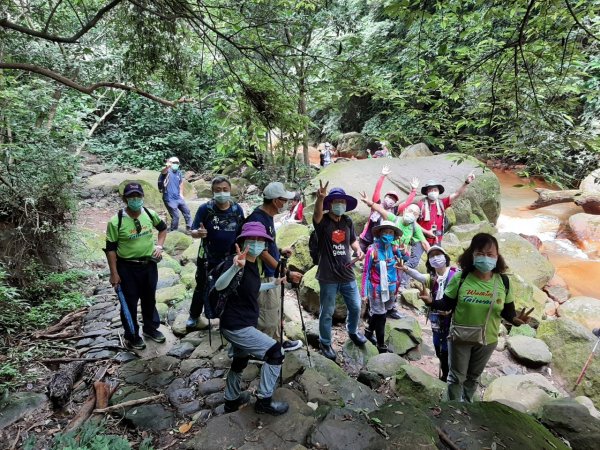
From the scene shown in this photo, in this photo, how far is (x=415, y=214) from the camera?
20.4 ft

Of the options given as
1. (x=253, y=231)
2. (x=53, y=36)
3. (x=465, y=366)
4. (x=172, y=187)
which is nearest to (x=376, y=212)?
(x=465, y=366)

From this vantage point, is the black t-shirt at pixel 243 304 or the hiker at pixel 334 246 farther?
the hiker at pixel 334 246

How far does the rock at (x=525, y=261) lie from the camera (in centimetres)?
936

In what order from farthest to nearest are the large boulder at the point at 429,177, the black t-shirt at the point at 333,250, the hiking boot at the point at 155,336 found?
the large boulder at the point at 429,177 → the hiking boot at the point at 155,336 → the black t-shirt at the point at 333,250

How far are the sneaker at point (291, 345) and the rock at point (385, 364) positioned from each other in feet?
3.25

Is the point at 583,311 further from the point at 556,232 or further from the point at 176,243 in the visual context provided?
the point at 176,243

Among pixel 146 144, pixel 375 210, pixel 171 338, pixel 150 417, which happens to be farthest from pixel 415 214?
pixel 146 144

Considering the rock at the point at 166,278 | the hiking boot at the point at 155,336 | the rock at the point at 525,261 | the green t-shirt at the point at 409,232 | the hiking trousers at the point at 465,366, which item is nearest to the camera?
the hiking trousers at the point at 465,366

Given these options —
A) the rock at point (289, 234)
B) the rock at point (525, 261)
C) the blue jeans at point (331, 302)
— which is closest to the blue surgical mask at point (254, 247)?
the blue jeans at point (331, 302)

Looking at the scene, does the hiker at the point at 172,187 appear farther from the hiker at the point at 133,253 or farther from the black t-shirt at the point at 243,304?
the black t-shirt at the point at 243,304

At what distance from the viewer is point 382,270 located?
16.4 ft

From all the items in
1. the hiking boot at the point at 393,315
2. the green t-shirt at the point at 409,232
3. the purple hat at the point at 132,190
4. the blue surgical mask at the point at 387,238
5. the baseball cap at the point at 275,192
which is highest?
the purple hat at the point at 132,190

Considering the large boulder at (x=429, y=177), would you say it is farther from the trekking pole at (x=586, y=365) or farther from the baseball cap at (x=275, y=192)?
the baseball cap at (x=275, y=192)

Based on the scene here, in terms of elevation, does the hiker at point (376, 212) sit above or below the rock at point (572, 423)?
above
